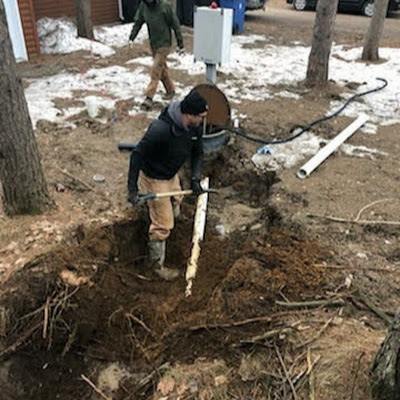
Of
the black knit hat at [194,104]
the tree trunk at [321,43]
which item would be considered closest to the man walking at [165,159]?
the black knit hat at [194,104]

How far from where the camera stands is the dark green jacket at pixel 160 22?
25.4 feet

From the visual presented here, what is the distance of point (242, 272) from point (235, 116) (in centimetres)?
405

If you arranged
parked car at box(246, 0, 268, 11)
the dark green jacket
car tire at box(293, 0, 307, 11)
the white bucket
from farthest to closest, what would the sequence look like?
car tire at box(293, 0, 307, 11)
parked car at box(246, 0, 268, 11)
the dark green jacket
the white bucket

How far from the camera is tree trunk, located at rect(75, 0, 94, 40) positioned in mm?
11305

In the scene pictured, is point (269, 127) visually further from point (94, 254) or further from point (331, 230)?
point (94, 254)

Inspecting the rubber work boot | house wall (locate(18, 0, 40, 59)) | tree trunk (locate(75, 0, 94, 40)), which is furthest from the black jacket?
tree trunk (locate(75, 0, 94, 40))

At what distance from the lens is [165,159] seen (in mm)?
4613

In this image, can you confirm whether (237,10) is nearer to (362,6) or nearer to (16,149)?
(362,6)

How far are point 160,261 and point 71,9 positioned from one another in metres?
10.7

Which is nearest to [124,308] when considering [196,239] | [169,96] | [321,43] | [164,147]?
[196,239]

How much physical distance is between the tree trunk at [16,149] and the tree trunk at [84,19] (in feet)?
26.1

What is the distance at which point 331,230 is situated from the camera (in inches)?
194

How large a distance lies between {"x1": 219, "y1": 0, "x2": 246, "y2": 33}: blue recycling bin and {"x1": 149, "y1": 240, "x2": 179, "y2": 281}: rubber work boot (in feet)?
35.7

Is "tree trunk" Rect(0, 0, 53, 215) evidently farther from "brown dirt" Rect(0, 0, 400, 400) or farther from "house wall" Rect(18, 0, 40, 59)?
"house wall" Rect(18, 0, 40, 59)
